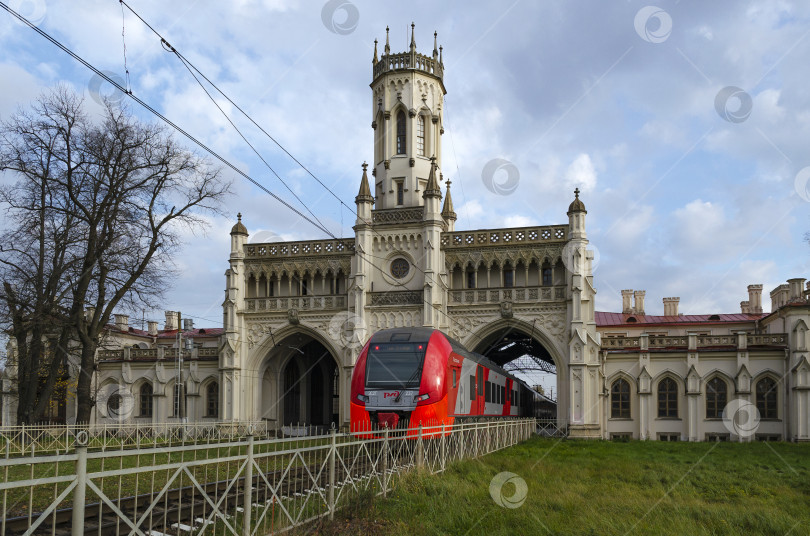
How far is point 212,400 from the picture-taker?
4081 centimetres

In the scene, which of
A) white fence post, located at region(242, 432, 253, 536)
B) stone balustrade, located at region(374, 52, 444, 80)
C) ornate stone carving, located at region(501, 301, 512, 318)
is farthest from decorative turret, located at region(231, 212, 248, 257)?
white fence post, located at region(242, 432, 253, 536)

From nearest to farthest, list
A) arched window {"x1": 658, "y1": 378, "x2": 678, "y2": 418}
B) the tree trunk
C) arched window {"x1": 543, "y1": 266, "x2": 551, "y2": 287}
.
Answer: the tree trunk
arched window {"x1": 658, "y1": 378, "x2": 678, "y2": 418}
arched window {"x1": 543, "y1": 266, "x2": 551, "y2": 287}

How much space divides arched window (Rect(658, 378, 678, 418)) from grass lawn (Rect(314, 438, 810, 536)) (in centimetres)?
1648

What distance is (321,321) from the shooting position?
38.6m

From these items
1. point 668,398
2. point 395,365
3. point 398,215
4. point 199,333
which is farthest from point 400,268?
point 199,333

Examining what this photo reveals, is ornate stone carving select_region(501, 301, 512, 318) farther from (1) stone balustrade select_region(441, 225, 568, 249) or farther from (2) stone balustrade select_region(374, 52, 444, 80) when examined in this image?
(2) stone balustrade select_region(374, 52, 444, 80)

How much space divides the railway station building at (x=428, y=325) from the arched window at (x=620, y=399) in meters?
0.07

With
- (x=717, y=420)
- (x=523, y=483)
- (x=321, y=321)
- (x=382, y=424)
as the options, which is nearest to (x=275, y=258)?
(x=321, y=321)

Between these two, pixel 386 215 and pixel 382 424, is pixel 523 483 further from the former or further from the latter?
pixel 386 215

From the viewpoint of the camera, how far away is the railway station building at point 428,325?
34562 millimetres

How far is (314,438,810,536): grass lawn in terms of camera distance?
1002 cm

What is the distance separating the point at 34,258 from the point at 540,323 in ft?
73.9
